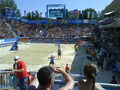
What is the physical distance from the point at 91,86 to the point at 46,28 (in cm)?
6500

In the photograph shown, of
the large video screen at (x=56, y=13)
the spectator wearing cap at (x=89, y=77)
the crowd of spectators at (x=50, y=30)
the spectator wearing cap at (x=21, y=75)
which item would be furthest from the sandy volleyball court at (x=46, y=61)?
the large video screen at (x=56, y=13)

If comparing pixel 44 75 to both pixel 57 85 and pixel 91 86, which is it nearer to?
pixel 91 86

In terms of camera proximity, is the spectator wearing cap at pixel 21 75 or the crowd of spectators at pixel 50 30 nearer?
the spectator wearing cap at pixel 21 75

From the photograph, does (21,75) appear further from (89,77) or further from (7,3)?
(7,3)

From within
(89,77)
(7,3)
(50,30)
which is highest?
(7,3)

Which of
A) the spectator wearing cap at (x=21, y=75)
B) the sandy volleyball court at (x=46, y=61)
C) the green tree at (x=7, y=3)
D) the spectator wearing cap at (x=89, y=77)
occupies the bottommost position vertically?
the sandy volleyball court at (x=46, y=61)


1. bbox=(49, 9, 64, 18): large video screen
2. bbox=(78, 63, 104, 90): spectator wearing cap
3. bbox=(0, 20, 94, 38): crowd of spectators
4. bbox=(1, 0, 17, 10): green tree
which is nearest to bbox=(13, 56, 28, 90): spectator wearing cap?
bbox=(78, 63, 104, 90): spectator wearing cap

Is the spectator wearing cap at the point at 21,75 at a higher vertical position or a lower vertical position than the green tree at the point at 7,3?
lower

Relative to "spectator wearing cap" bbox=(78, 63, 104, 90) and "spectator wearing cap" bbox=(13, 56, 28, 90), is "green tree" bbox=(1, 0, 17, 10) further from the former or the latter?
"spectator wearing cap" bbox=(78, 63, 104, 90)

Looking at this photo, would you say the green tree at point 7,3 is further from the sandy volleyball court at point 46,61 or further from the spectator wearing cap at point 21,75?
the spectator wearing cap at point 21,75

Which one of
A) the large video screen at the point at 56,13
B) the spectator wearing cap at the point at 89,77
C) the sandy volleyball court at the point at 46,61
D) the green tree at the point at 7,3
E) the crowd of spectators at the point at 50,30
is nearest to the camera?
the spectator wearing cap at the point at 89,77

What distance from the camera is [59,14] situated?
62.3 meters

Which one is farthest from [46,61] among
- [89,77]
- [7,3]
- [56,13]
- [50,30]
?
[7,3]

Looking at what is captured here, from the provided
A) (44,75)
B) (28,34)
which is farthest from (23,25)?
(44,75)
